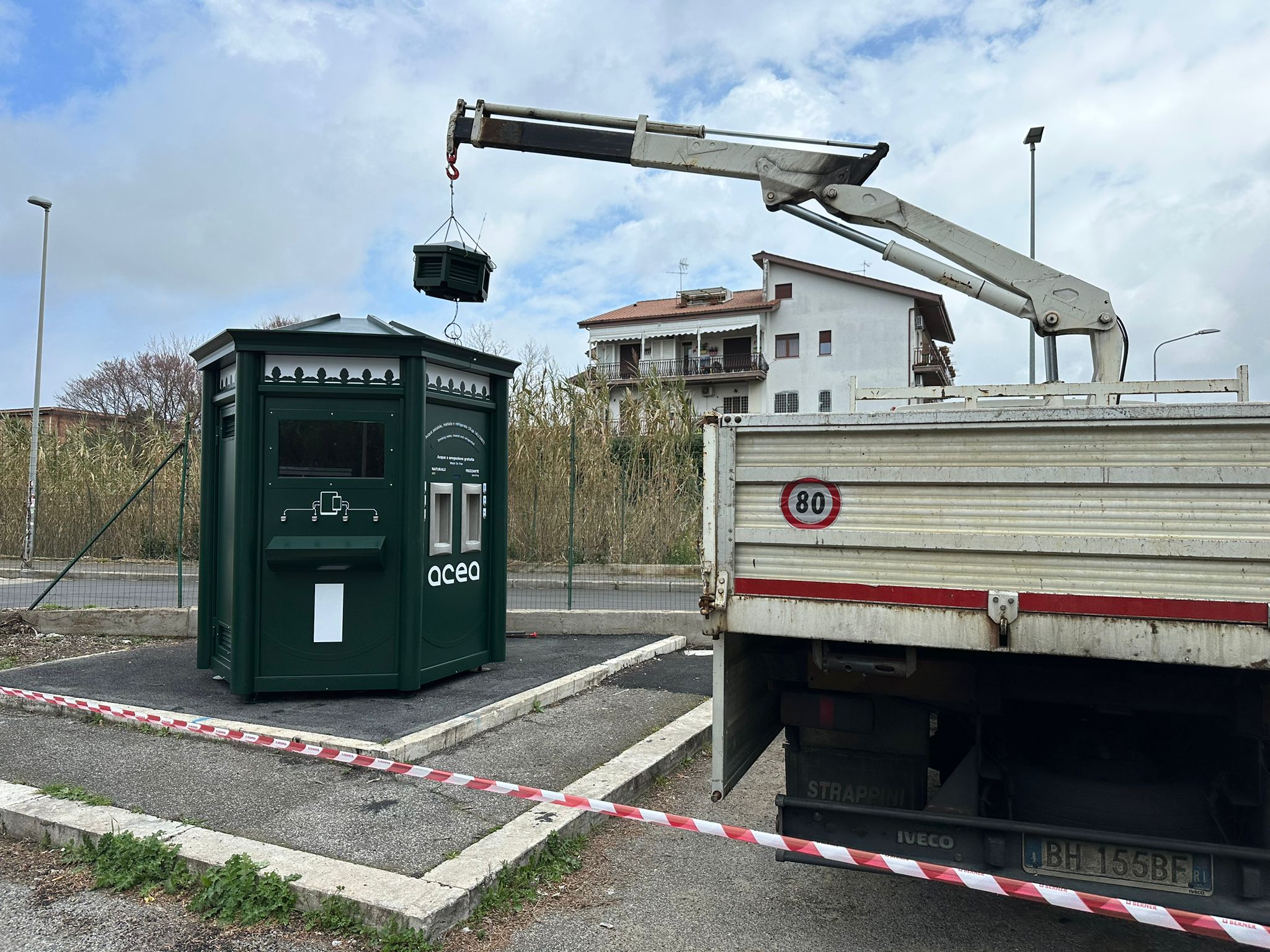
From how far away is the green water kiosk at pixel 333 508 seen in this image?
655 centimetres

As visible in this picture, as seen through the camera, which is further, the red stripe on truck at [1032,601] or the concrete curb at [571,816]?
the concrete curb at [571,816]

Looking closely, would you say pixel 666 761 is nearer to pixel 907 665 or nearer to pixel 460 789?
pixel 460 789

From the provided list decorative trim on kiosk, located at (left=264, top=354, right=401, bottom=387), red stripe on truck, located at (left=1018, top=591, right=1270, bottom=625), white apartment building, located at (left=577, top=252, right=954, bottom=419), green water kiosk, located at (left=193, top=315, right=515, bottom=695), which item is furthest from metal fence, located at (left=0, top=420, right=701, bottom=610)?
white apartment building, located at (left=577, top=252, right=954, bottom=419)

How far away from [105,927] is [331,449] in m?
3.69

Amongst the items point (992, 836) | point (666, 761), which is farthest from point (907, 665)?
point (666, 761)

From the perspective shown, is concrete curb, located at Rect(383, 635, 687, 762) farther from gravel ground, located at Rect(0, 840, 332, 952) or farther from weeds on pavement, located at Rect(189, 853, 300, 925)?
gravel ground, located at Rect(0, 840, 332, 952)

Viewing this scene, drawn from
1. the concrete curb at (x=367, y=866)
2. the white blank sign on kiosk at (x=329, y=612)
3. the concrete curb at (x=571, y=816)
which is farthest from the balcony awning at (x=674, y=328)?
the concrete curb at (x=367, y=866)

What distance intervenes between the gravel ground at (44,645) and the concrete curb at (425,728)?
205 centimetres

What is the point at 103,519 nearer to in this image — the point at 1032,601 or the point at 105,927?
the point at 105,927

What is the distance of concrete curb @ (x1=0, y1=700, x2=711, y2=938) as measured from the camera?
353 centimetres

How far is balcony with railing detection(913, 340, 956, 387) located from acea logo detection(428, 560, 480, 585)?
136 feet

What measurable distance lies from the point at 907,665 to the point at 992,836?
26.5 inches

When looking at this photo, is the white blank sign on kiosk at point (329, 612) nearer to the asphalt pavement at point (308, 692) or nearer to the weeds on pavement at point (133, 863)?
the asphalt pavement at point (308, 692)

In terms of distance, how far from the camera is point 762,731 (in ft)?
13.9
